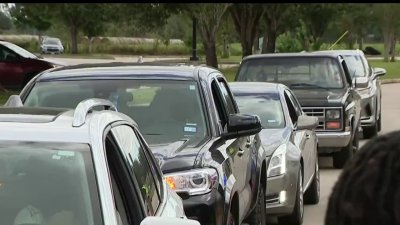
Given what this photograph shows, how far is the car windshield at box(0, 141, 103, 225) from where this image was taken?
353 cm

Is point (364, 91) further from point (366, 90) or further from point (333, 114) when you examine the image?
point (333, 114)

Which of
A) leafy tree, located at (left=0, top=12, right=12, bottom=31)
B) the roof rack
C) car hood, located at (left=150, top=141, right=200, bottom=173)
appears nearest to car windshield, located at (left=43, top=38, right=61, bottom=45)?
leafy tree, located at (left=0, top=12, right=12, bottom=31)

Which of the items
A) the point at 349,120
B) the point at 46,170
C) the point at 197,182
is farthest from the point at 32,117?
the point at 349,120

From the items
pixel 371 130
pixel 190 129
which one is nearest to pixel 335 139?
pixel 371 130

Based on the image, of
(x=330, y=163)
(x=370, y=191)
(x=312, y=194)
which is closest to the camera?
(x=370, y=191)

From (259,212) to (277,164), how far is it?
1045 millimetres

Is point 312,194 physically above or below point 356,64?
below

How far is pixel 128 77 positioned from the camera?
7094 mm

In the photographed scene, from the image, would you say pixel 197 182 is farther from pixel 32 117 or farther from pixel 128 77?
pixel 32 117

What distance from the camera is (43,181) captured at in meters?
3.58

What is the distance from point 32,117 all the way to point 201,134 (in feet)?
9.65

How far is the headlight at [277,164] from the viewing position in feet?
28.1

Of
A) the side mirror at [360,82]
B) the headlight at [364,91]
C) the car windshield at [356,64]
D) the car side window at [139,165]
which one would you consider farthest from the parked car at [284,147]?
the car windshield at [356,64]

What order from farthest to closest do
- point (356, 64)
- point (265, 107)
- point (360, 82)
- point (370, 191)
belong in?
point (356, 64) → point (360, 82) → point (265, 107) → point (370, 191)
